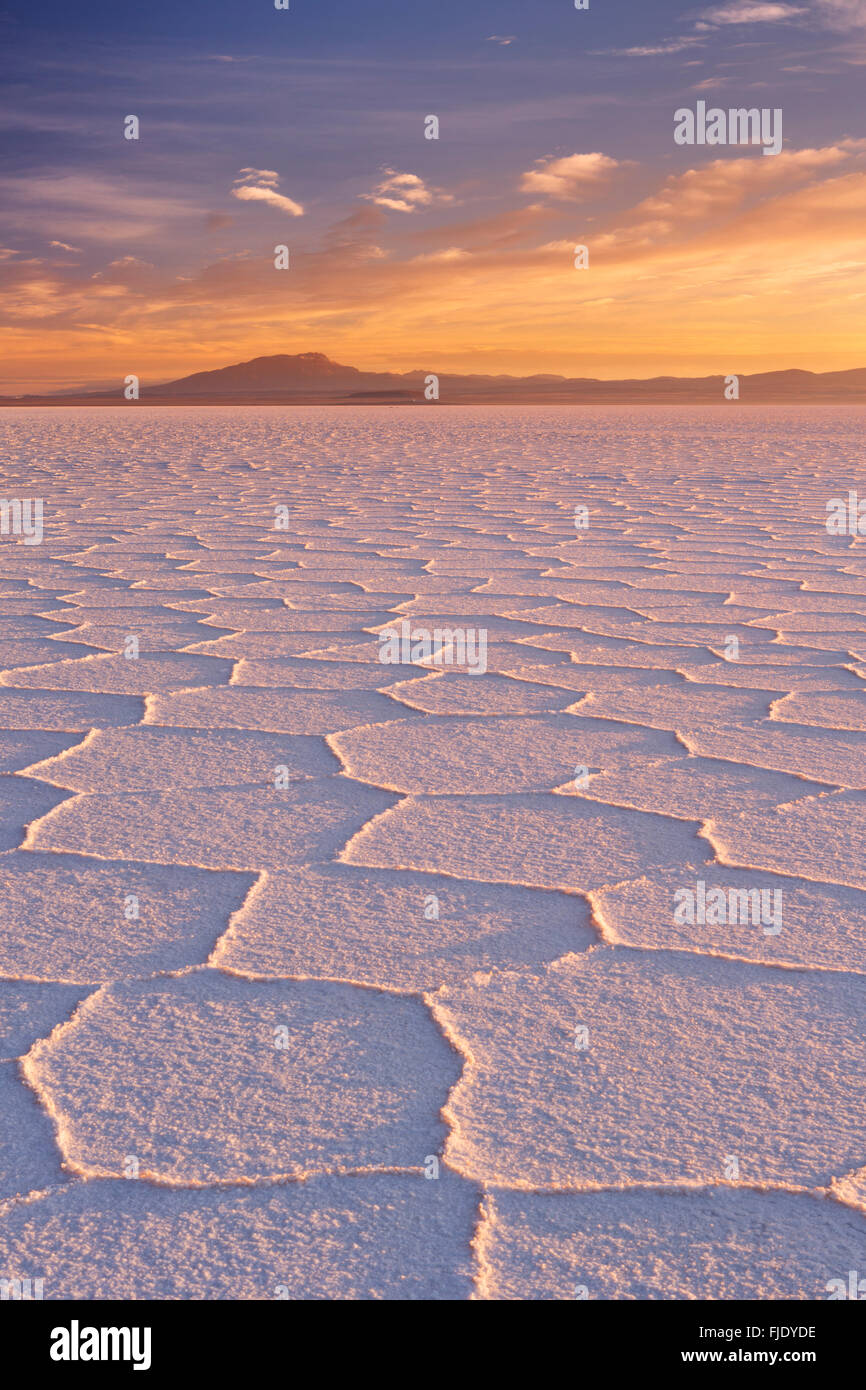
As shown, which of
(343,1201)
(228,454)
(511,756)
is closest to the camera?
(343,1201)

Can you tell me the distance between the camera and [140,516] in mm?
5973

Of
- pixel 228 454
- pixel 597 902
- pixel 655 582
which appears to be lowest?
pixel 597 902

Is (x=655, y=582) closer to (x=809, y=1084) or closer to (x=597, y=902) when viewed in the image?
(x=597, y=902)

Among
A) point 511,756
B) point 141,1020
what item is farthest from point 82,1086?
point 511,756

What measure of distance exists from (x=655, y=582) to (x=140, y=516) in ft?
9.83

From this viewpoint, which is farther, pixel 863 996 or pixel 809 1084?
pixel 863 996

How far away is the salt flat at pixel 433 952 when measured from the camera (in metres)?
0.99

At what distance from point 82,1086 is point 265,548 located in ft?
12.2

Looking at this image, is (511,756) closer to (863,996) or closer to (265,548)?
(863,996)

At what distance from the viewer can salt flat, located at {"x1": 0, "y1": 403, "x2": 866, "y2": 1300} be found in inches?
39.1

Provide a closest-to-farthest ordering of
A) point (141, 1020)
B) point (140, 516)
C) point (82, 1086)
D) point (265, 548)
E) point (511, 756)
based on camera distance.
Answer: point (82, 1086) → point (141, 1020) → point (511, 756) → point (265, 548) → point (140, 516)

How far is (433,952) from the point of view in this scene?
144cm
